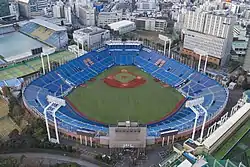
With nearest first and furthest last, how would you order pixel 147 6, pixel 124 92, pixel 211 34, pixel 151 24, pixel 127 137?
1. pixel 127 137
2. pixel 124 92
3. pixel 211 34
4. pixel 151 24
5. pixel 147 6

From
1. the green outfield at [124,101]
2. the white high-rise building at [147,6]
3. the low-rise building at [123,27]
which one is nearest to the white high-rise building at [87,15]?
the low-rise building at [123,27]

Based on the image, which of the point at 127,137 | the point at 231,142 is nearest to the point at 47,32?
the point at 127,137

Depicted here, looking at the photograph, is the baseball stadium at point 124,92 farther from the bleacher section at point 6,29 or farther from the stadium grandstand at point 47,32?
the bleacher section at point 6,29

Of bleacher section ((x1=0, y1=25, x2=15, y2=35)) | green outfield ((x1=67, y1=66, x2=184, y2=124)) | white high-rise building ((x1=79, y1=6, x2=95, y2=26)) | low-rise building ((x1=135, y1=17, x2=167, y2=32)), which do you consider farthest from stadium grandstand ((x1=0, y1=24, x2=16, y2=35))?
green outfield ((x1=67, y1=66, x2=184, y2=124))

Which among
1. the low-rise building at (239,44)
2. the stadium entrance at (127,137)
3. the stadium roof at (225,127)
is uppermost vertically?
the low-rise building at (239,44)

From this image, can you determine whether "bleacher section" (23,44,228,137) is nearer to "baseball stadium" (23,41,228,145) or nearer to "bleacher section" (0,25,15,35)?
"baseball stadium" (23,41,228,145)

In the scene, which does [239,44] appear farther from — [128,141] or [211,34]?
[128,141]

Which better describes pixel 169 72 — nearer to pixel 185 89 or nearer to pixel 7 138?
pixel 185 89
